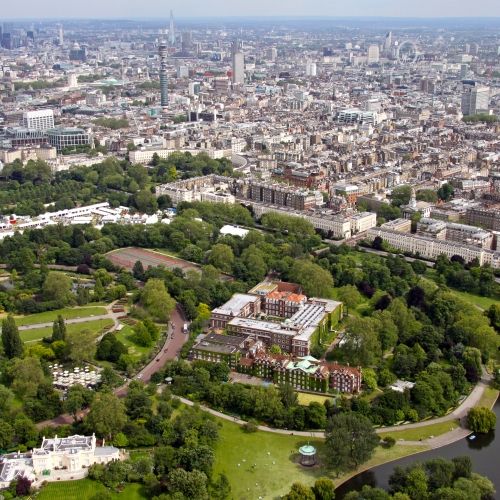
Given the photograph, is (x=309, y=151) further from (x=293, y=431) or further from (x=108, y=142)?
(x=293, y=431)

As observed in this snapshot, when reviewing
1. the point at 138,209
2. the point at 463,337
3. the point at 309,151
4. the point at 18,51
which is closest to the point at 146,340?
the point at 463,337

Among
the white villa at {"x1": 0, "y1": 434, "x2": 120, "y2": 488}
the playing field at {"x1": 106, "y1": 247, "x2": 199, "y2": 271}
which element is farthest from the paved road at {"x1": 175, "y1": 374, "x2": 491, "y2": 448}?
the playing field at {"x1": 106, "y1": 247, "x2": 199, "y2": 271}

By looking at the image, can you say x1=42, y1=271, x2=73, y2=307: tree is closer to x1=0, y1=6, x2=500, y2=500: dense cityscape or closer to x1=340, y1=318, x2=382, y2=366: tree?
x1=0, y1=6, x2=500, y2=500: dense cityscape

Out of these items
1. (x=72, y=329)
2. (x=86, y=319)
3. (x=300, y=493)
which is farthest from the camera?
(x=86, y=319)

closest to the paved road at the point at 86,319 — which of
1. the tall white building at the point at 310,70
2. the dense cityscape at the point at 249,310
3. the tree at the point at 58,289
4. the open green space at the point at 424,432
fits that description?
the dense cityscape at the point at 249,310

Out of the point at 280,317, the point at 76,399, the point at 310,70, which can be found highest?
the point at 310,70

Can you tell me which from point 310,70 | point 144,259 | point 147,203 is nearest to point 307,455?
point 144,259

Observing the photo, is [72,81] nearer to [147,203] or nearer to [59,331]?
[147,203]

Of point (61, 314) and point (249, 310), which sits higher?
point (249, 310)
